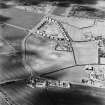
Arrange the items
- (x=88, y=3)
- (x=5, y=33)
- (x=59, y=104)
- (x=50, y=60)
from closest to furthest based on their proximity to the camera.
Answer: (x=59, y=104), (x=50, y=60), (x=5, y=33), (x=88, y=3)

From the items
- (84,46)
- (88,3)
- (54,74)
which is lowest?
(54,74)

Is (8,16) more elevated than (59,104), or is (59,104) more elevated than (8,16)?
(8,16)

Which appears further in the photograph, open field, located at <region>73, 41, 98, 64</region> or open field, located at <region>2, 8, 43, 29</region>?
open field, located at <region>2, 8, 43, 29</region>

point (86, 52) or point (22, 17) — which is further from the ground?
point (22, 17)

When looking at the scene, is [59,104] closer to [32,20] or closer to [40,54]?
[40,54]

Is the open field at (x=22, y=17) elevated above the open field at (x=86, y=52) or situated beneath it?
elevated above

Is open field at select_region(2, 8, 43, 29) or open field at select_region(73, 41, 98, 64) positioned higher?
open field at select_region(2, 8, 43, 29)

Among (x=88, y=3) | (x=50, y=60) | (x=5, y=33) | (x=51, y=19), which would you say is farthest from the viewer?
(x=88, y=3)

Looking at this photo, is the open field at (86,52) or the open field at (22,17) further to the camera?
the open field at (22,17)

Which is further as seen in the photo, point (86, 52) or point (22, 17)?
point (22, 17)

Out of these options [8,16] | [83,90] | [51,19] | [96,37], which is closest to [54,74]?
[83,90]

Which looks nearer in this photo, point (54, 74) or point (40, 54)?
point (54, 74)
